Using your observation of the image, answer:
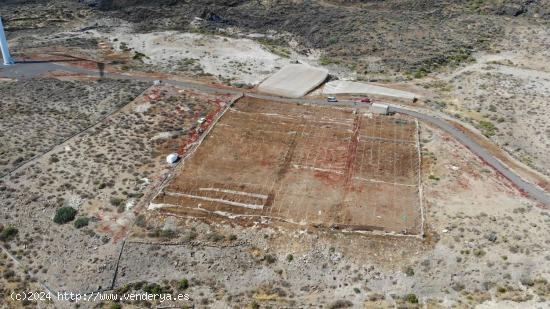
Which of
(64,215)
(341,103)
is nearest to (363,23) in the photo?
(341,103)

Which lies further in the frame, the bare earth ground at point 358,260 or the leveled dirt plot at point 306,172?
the leveled dirt plot at point 306,172

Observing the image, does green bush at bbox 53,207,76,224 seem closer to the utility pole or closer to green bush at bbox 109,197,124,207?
green bush at bbox 109,197,124,207

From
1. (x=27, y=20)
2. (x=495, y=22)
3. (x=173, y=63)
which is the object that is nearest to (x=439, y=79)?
(x=495, y=22)

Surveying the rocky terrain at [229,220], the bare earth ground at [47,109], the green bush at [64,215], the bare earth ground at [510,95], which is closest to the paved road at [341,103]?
the rocky terrain at [229,220]

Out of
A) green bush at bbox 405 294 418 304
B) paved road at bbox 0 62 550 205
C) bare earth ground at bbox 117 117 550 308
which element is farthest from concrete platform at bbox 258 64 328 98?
green bush at bbox 405 294 418 304

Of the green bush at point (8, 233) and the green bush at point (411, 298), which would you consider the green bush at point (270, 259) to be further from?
the green bush at point (8, 233)

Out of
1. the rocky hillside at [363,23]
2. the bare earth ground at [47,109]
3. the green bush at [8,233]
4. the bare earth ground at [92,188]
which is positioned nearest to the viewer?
the bare earth ground at [92,188]
